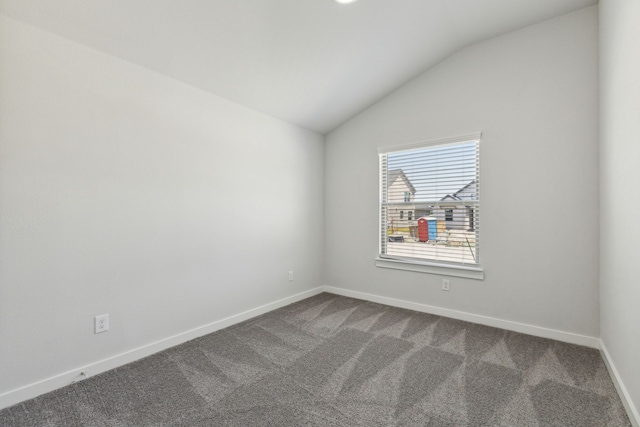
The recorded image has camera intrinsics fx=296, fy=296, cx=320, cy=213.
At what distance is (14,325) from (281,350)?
5.51ft

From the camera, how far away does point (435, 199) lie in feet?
10.8

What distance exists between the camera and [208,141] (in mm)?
2721

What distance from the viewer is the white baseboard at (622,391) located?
1.52 m

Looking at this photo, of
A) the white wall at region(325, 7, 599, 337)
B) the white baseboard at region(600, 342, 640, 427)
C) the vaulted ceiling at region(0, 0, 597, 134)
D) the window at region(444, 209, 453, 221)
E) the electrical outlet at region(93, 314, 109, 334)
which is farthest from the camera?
the window at region(444, 209, 453, 221)

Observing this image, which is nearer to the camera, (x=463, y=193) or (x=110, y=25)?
(x=110, y=25)

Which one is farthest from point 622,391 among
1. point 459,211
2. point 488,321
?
point 459,211

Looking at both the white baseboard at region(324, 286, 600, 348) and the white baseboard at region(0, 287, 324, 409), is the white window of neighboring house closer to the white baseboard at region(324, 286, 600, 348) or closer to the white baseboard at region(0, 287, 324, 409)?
the white baseboard at region(324, 286, 600, 348)

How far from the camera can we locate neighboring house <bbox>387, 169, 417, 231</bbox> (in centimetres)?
348

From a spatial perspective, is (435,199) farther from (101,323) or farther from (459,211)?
(101,323)

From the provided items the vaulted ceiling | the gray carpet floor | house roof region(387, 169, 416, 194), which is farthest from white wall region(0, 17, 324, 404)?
house roof region(387, 169, 416, 194)

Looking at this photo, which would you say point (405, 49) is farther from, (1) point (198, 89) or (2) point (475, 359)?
(2) point (475, 359)

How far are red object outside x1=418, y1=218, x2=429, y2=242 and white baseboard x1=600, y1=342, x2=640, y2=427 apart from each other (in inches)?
65.1

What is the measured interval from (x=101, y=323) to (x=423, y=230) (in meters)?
3.06

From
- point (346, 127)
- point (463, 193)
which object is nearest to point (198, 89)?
point (346, 127)
